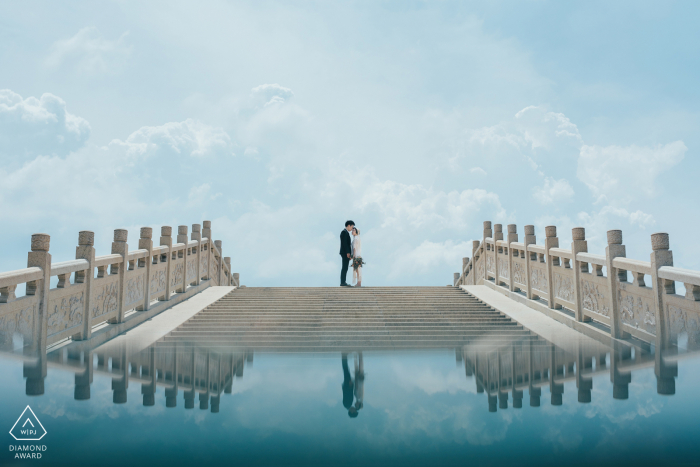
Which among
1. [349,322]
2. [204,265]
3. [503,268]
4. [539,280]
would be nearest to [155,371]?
[349,322]

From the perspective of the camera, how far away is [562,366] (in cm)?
516

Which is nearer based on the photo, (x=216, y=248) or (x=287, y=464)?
(x=287, y=464)

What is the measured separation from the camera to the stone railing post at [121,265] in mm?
8586

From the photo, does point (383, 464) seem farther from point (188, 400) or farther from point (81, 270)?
point (81, 270)

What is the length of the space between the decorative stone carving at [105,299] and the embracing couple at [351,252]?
19.5 feet

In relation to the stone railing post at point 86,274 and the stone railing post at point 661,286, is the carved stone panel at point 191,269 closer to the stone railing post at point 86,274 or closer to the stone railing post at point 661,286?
the stone railing post at point 86,274

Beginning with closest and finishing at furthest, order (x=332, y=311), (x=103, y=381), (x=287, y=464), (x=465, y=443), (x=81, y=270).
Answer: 1. (x=287, y=464)
2. (x=465, y=443)
3. (x=103, y=381)
4. (x=81, y=270)
5. (x=332, y=311)

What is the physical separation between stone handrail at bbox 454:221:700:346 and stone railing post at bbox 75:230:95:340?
8.42 meters

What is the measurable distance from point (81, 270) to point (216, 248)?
865 cm

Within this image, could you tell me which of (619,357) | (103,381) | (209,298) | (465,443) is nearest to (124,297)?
(209,298)

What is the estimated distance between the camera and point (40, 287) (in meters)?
6.42

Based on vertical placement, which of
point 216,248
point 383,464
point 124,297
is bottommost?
point 383,464

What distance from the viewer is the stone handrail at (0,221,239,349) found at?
6.05m

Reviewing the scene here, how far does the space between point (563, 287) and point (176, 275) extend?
913 centimetres
